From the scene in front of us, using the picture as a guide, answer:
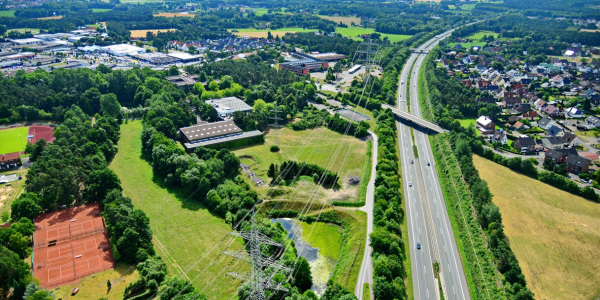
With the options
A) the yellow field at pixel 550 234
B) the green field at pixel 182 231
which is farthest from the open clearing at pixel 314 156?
the yellow field at pixel 550 234

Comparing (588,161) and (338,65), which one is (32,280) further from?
(338,65)

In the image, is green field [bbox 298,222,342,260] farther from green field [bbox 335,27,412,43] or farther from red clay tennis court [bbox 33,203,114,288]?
green field [bbox 335,27,412,43]

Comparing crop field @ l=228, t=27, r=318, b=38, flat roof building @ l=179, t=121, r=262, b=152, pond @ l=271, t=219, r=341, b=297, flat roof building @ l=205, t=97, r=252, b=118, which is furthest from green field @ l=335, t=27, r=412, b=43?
pond @ l=271, t=219, r=341, b=297

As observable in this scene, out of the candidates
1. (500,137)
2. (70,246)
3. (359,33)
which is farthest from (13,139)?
(359,33)

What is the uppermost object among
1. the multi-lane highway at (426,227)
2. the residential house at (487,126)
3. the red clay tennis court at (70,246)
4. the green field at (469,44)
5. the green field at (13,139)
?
the green field at (469,44)

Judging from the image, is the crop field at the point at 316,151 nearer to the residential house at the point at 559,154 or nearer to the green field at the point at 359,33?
the residential house at the point at 559,154

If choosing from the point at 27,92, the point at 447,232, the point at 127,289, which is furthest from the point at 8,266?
the point at 27,92

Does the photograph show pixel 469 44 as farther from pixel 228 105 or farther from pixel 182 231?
pixel 182 231
